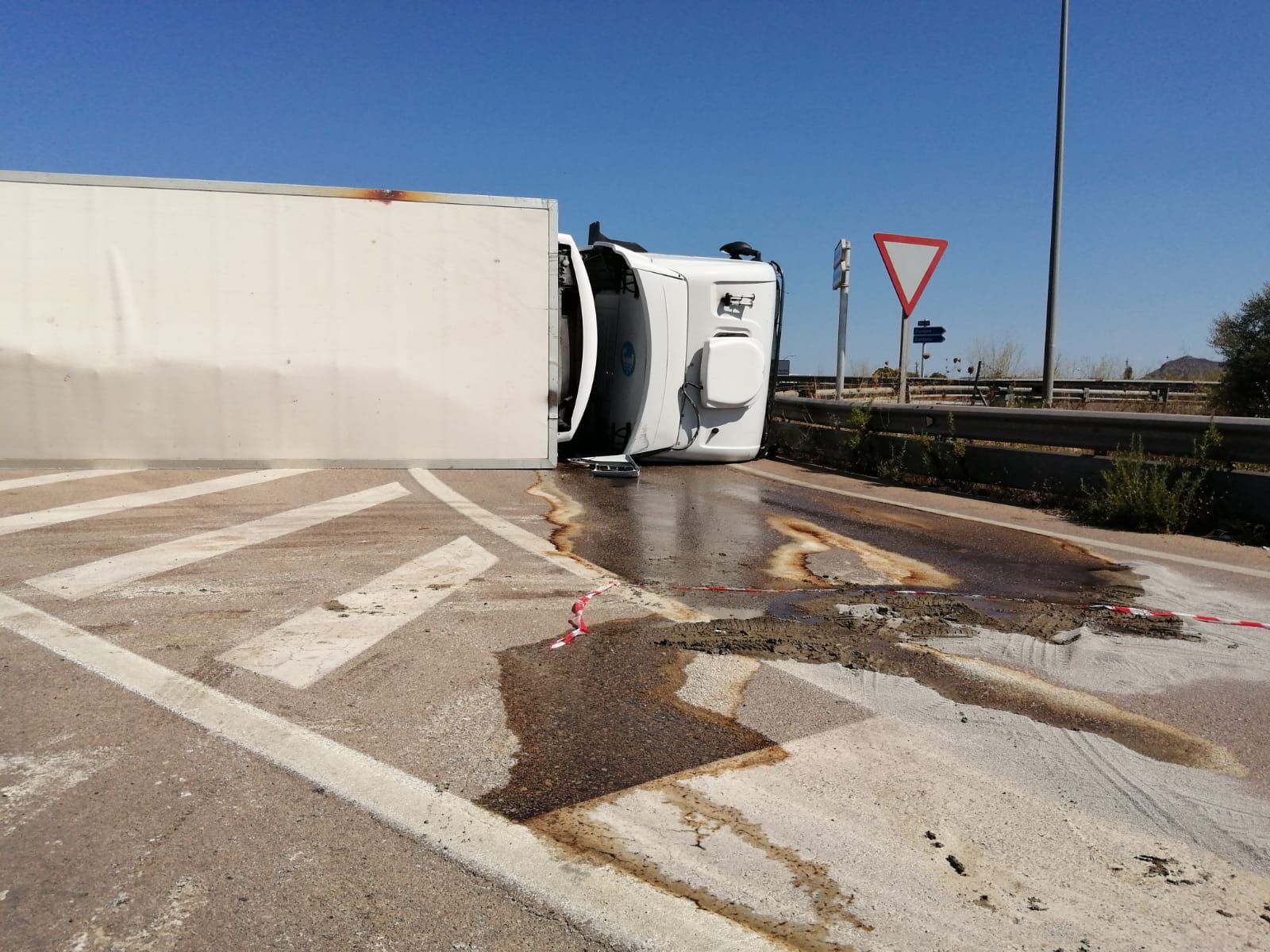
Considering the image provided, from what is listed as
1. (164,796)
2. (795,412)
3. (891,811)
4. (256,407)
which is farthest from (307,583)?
(795,412)

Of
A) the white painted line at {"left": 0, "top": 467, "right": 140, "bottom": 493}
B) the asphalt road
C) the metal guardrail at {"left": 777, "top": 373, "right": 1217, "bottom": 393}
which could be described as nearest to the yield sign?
the asphalt road

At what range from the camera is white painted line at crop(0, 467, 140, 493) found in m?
8.02

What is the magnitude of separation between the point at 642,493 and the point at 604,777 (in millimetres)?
6188

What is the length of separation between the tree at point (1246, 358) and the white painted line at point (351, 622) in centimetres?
1453

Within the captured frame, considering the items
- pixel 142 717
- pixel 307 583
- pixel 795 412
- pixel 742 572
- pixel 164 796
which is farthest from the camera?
pixel 795 412

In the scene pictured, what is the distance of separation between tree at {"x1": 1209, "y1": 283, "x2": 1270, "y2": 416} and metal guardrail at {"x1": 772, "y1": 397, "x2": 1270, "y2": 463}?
8012mm

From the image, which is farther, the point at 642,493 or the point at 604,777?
the point at 642,493

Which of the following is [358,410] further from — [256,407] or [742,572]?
[742,572]

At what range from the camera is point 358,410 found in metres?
9.34

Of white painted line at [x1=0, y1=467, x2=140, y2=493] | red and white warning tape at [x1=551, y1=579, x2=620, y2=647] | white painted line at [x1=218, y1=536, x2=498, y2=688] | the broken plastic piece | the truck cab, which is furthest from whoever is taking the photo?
the truck cab

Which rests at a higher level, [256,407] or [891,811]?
[256,407]

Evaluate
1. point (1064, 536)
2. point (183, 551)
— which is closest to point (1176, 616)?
point (1064, 536)

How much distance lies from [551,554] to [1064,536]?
3.97m

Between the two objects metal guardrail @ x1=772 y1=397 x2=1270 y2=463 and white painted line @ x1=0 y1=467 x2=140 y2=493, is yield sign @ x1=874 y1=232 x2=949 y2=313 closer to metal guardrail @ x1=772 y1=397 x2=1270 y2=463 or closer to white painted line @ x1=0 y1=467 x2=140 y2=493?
metal guardrail @ x1=772 y1=397 x2=1270 y2=463
